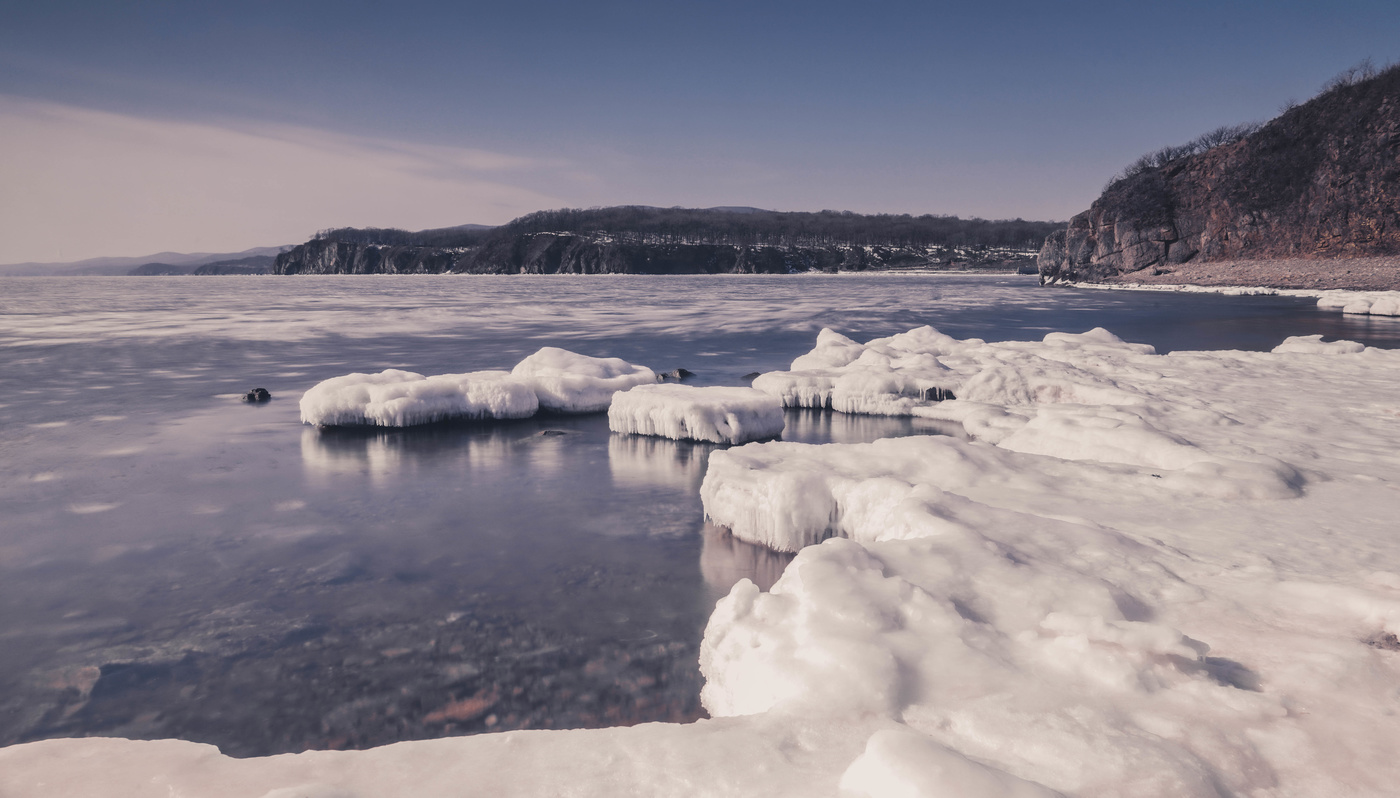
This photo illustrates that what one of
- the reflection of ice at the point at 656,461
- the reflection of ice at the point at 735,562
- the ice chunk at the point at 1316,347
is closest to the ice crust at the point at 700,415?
the reflection of ice at the point at 656,461

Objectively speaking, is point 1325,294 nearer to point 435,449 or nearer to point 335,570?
point 435,449

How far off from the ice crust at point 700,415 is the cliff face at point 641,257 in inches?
5316

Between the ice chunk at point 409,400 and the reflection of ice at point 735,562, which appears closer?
the reflection of ice at point 735,562

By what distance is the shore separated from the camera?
160 ft

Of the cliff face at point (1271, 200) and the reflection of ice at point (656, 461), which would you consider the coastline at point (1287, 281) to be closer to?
the cliff face at point (1271, 200)

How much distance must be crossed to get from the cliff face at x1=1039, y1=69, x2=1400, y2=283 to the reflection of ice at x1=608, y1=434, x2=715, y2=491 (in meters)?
63.0

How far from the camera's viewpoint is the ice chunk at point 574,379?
13211mm

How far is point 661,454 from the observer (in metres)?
10.4

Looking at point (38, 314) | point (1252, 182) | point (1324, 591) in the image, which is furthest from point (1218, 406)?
point (1252, 182)

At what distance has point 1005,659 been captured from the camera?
368 centimetres

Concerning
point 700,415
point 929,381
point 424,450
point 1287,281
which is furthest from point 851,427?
point 1287,281

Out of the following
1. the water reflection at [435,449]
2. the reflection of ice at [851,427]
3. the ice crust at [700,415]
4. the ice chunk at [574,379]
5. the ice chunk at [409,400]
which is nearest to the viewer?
the water reflection at [435,449]

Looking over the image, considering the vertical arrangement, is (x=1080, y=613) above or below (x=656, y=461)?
above

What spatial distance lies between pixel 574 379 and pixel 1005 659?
414 inches
